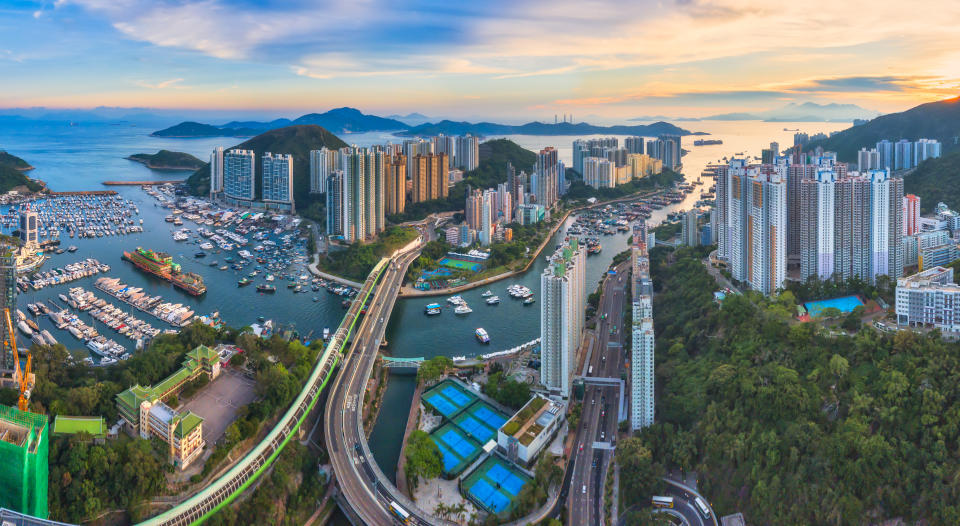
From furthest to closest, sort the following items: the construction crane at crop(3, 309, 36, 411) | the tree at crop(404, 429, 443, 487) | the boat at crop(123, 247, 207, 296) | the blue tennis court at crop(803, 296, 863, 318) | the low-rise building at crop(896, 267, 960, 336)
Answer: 1. the boat at crop(123, 247, 207, 296)
2. the blue tennis court at crop(803, 296, 863, 318)
3. the low-rise building at crop(896, 267, 960, 336)
4. the tree at crop(404, 429, 443, 487)
5. the construction crane at crop(3, 309, 36, 411)

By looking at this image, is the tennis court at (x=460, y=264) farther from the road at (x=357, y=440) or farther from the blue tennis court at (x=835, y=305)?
the blue tennis court at (x=835, y=305)

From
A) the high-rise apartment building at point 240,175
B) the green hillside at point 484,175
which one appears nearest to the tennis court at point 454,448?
the green hillside at point 484,175

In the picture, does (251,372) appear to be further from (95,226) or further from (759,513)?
(95,226)

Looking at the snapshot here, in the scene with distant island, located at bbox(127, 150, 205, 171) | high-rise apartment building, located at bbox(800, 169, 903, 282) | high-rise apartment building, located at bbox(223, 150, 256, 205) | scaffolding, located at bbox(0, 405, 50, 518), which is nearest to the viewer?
scaffolding, located at bbox(0, 405, 50, 518)

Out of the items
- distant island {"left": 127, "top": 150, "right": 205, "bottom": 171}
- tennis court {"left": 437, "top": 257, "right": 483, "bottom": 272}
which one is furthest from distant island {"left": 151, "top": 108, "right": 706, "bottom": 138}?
tennis court {"left": 437, "top": 257, "right": 483, "bottom": 272}

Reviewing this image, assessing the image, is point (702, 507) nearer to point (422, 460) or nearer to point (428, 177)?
point (422, 460)

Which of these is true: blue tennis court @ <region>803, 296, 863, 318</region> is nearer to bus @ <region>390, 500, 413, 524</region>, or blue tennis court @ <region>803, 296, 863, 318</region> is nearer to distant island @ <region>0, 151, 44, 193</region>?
bus @ <region>390, 500, 413, 524</region>
